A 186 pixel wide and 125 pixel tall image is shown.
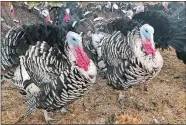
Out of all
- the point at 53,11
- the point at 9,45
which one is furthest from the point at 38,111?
the point at 53,11

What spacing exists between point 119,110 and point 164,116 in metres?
0.50

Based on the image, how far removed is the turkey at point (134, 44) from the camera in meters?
3.21

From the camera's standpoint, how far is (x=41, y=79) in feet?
10.1

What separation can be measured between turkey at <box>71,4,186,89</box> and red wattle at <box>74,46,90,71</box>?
21.7 inches

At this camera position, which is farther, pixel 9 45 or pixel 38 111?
pixel 38 111

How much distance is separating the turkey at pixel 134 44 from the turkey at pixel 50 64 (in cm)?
49

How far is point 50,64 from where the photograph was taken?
3.02 meters

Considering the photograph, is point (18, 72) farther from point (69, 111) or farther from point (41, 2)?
point (41, 2)

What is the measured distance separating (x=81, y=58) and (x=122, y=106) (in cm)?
113

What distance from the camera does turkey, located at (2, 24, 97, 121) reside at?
2967 mm

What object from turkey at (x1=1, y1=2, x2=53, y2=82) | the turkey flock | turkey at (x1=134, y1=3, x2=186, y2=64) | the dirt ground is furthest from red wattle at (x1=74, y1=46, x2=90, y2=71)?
turkey at (x1=134, y1=3, x2=186, y2=64)

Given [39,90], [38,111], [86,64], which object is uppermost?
[86,64]

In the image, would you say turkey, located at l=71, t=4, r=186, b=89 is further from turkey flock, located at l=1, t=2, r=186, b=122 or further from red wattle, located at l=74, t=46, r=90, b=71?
red wattle, located at l=74, t=46, r=90, b=71

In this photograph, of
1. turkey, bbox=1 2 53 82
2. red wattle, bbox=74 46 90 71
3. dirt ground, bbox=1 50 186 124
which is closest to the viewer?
red wattle, bbox=74 46 90 71
